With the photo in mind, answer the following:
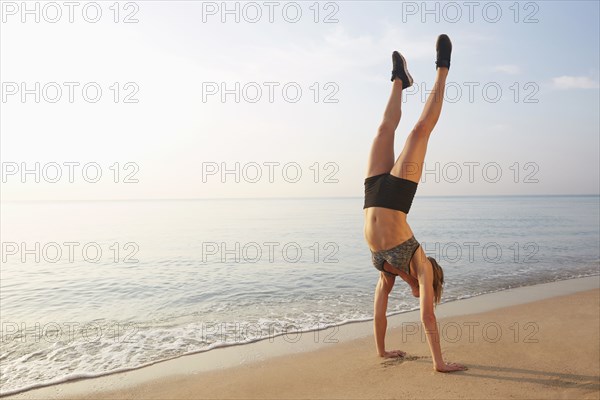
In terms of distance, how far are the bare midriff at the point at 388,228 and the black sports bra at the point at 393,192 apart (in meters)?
0.06

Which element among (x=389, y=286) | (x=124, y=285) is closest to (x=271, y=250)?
(x=124, y=285)

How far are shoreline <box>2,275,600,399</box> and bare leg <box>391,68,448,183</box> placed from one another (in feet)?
8.68

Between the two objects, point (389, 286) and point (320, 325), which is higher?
point (389, 286)

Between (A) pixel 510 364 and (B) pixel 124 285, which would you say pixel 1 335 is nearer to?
(B) pixel 124 285

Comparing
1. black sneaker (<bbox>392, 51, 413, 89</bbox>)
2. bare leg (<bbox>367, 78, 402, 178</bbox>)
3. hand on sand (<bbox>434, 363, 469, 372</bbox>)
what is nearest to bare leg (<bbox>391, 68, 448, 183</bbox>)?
bare leg (<bbox>367, 78, 402, 178</bbox>)

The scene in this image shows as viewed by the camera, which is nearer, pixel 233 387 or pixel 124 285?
pixel 233 387

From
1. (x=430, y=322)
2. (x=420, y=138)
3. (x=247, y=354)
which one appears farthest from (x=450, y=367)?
(x=247, y=354)

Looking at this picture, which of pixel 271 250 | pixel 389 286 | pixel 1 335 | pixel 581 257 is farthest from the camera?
pixel 271 250

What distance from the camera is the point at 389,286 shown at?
16.7 feet

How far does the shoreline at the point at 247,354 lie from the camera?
4.69 m

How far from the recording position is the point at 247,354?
18.4ft

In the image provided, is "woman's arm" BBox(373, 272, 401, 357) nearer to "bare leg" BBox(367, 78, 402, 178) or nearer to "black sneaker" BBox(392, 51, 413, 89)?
"bare leg" BBox(367, 78, 402, 178)

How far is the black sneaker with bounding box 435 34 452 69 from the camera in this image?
14.9ft

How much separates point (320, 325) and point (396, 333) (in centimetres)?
127
